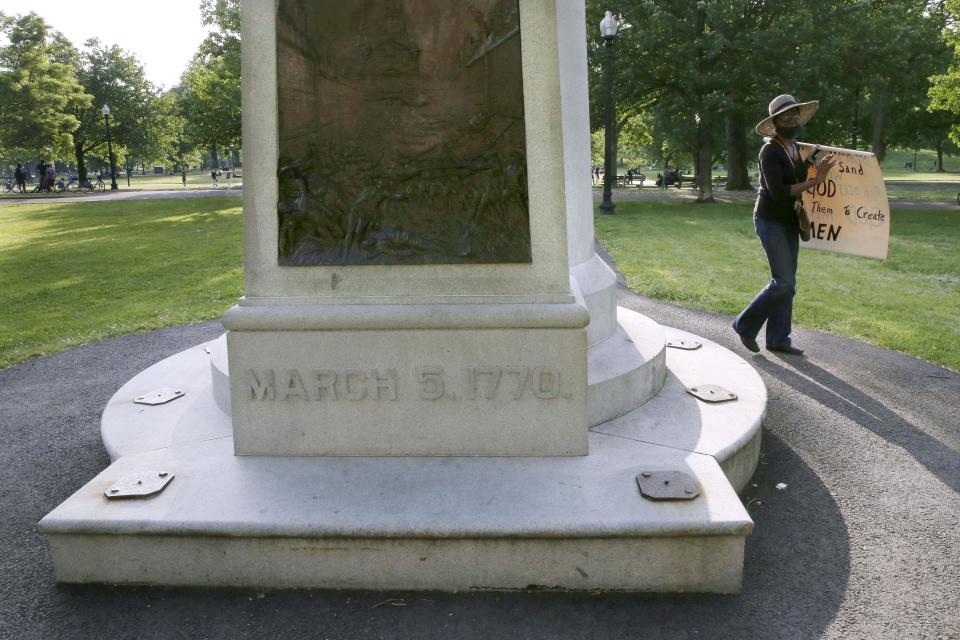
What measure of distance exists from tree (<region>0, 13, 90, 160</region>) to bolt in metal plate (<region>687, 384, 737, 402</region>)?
1843 inches

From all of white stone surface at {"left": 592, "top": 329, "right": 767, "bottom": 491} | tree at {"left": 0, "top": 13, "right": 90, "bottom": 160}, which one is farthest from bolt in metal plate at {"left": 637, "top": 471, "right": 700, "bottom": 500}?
tree at {"left": 0, "top": 13, "right": 90, "bottom": 160}

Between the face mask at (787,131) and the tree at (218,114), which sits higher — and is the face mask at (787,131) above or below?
below

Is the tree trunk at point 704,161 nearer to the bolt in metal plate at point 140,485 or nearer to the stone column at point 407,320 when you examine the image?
the stone column at point 407,320

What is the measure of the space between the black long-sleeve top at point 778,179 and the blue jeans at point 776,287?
9 cm

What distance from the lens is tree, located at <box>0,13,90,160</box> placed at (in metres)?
40.5

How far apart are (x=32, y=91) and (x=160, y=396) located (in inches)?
1795

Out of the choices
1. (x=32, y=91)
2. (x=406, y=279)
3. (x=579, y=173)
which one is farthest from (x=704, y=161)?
(x=32, y=91)

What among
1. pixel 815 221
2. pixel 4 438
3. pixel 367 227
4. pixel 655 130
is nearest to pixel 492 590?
pixel 367 227

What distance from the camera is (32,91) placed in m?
40.9

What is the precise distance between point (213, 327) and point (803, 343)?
658 cm

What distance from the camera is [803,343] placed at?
6922 mm

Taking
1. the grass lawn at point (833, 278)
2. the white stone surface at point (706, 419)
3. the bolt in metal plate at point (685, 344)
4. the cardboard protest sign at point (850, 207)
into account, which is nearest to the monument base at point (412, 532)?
the white stone surface at point (706, 419)

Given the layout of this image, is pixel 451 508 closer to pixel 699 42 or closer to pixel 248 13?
pixel 248 13

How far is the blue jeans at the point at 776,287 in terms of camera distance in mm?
5965
